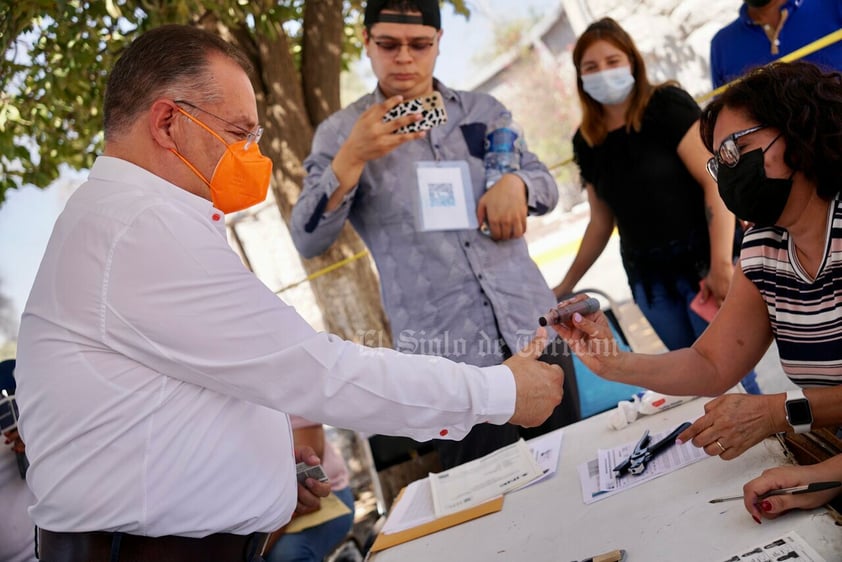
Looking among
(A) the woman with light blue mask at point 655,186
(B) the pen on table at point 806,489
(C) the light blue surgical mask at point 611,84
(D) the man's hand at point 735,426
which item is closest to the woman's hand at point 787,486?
(B) the pen on table at point 806,489

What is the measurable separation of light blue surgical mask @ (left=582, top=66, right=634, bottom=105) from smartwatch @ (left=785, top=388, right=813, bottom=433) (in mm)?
1881

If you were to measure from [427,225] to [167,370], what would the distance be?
1.27m

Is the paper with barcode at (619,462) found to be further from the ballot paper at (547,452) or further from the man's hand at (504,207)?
the man's hand at (504,207)

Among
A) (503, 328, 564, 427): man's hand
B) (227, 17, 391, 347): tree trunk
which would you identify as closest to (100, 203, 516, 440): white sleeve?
(503, 328, 564, 427): man's hand

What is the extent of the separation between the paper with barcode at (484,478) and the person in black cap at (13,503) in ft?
4.77

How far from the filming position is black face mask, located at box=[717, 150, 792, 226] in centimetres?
187

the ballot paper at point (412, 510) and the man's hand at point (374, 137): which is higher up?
the man's hand at point (374, 137)

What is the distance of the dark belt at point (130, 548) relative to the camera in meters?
1.53

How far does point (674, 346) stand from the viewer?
3379 mm

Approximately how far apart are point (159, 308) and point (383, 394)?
20.4 inches

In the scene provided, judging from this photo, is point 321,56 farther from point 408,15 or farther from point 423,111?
point 423,111

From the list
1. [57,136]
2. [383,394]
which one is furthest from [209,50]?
[57,136]

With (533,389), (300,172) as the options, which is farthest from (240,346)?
(300,172)

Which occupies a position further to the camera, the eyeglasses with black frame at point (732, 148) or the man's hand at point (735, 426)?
the eyeglasses with black frame at point (732, 148)
